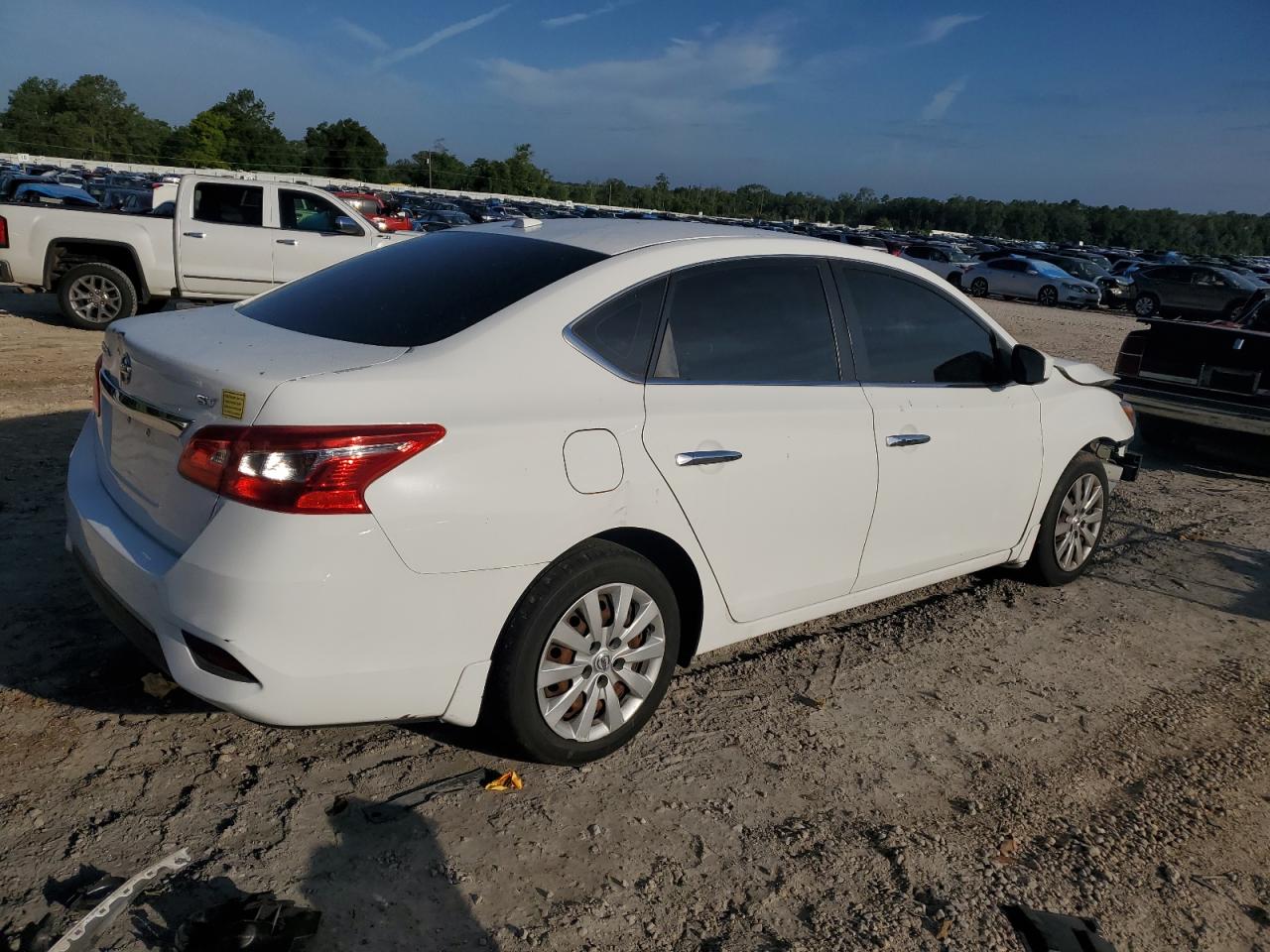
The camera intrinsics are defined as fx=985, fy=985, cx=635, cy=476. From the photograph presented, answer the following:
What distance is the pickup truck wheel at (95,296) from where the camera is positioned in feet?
36.4

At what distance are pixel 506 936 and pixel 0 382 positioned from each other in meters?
7.68

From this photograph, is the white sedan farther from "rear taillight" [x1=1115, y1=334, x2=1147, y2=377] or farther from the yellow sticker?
"rear taillight" [x1=1115, y1=334, x2=1147, y2=377]

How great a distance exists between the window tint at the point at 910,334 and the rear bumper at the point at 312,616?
185cm

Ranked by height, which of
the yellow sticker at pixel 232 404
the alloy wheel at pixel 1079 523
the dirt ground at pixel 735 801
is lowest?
the dirt ground at pixel 735 801

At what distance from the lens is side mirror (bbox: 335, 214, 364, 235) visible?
39.1ft

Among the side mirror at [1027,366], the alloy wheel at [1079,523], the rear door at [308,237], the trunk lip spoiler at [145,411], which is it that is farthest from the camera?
the rear door at [308,237]

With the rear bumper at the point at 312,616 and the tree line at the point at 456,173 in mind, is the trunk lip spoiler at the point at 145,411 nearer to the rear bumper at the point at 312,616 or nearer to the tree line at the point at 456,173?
the rear bumper at the point at 312,616

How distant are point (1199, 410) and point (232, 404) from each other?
7.79m

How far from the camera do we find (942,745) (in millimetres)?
3584

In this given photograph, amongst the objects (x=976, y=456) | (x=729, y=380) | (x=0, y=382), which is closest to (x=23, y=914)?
(x=729, y=380)

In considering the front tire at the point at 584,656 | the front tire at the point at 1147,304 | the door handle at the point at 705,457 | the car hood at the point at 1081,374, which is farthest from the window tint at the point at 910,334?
the front tire at the point at 1147,304

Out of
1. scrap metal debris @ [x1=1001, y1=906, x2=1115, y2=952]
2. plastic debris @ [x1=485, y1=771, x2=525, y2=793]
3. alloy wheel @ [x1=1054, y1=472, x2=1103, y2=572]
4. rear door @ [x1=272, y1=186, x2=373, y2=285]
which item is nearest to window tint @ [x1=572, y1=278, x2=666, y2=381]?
plastic debris @ [x1=485, y1=771, x2=525, y2=793]

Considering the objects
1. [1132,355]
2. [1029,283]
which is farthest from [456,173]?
[1132,355]

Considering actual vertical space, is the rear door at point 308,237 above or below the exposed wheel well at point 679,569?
above
